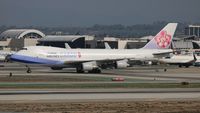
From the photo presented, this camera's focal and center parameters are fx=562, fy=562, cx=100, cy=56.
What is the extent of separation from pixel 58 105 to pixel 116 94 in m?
10.2

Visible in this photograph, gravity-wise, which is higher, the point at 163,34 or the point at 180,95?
the point at 163,34

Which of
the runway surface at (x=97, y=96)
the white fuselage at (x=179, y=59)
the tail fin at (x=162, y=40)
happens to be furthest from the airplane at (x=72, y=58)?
the runway surface at (x=97, y=96)

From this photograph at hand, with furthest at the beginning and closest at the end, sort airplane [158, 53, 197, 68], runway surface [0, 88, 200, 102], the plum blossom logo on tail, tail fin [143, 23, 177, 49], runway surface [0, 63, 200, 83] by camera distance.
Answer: airplane [158, 53, 197, 68]
the plum blossom logo on tail
tail fin [143, 23, 177, 49]
runway surface [0, 63, 200, 83]
runway surface [0, 88, 200, 102]

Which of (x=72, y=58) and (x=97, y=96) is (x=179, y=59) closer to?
(x=72, y=58)

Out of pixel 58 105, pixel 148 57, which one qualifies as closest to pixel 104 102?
pixel 58 105

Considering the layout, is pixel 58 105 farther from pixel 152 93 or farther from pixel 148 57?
pixel 148 57

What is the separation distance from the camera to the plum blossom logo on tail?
104 m

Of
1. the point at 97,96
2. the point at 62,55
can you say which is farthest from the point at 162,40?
the point at 97,96

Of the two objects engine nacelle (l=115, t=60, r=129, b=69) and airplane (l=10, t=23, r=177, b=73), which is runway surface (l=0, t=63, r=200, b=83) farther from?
airplane (l=10, t=23, r=177, b=73)

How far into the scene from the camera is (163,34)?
105312 millimetres

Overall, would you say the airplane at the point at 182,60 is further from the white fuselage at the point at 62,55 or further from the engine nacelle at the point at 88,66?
the engine nacelle at the point at 88,66

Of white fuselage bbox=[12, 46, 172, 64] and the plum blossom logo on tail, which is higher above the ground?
the plum blossom logo on tail

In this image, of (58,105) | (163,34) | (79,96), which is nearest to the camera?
(58,105)

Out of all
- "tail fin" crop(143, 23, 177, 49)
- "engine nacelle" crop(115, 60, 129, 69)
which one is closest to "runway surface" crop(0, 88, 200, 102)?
"engine nacelle" crop(115, 60, 129, 69)
